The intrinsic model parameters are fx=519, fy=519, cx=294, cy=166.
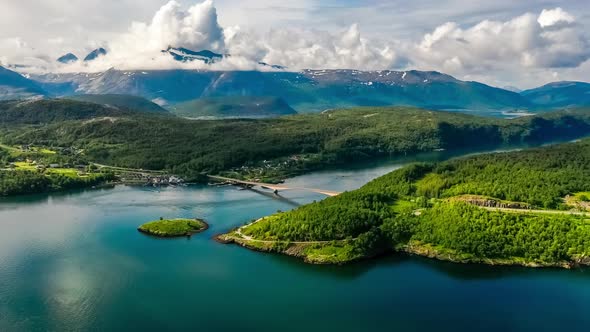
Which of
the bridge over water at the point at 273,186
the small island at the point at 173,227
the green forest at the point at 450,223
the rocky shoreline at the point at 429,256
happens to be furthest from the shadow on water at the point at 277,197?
the rocky shoreline at the point at 429,256

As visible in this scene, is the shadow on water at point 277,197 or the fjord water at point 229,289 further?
the shadow on water at point 277,197

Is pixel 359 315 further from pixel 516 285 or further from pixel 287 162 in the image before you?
pixel 287 162

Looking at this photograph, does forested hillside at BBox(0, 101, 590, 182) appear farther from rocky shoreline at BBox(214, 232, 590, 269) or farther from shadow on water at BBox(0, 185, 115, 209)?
rocky shoreline at BBox(214, 232, 590, 269)

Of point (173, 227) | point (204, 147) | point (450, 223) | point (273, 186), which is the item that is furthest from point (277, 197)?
point (204, 147)

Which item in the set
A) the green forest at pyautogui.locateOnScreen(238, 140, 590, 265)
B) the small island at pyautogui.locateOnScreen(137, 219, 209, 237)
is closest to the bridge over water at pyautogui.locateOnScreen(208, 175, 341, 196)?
the green forest at pyautogui.locateOnScreen(238, 140, 590, 265)

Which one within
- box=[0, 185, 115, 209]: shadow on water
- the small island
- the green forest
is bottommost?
box=[0, 185, 115, 209]: shadow on water

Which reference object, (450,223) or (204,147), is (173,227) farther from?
(204,147)

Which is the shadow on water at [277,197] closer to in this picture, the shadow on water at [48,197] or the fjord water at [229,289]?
the fjord water at [229,289]
